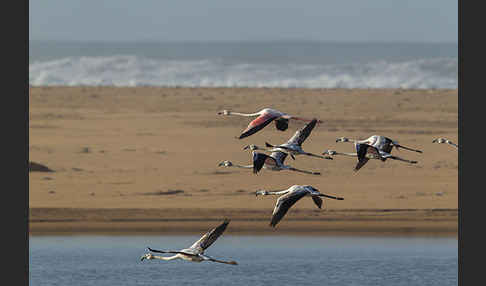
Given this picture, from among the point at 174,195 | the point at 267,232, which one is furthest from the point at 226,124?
the point at 267,232

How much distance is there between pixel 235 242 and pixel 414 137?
52.7 ft

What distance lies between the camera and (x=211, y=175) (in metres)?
31.7

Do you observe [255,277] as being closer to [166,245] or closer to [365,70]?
[166,245]

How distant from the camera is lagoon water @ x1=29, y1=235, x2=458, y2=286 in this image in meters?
21.5

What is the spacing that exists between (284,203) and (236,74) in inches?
2766

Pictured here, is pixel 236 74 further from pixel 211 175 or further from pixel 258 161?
pixel 258 161

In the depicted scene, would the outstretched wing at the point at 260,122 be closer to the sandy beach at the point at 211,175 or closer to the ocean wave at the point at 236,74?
the sandy beach at the point at 211,175

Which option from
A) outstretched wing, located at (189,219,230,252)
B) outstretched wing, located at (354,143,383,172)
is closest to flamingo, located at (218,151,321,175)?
outstretched wing, located at (354,143,383,172)

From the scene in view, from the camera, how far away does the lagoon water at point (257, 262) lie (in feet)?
70.7

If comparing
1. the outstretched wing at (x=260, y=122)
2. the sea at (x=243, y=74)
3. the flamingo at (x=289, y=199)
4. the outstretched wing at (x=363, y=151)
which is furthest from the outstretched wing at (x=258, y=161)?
the sea at (x=243, y=74)

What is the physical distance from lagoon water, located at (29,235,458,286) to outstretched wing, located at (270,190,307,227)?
377 cm

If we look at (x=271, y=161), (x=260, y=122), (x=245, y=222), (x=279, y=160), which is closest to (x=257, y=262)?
(x=279, y=160)

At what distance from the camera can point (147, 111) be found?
4822 cm

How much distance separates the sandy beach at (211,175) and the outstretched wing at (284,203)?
8.11 metres
